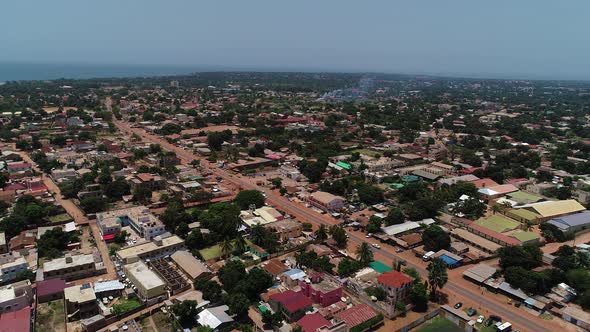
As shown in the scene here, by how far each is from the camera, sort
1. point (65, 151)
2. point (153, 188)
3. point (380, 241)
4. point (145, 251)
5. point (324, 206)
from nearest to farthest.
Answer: point (145, 251), point (380, 241), point (324, 206), point (153, 188), point (65, 151)

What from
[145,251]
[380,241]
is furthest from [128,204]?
[380,241]

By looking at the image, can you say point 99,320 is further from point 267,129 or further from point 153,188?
point 267,129

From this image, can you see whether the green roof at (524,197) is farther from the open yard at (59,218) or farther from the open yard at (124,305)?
the open yard at (59,218)

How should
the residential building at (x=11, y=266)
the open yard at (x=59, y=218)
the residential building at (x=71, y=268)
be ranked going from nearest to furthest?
the residential building at (x=11, y=266)
the residential building at (x=71, y=268)
the open yard at (x=59, y=218)

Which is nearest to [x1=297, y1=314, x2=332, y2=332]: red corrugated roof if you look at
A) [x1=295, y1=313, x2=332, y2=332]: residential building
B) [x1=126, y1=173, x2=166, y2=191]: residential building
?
[x1=295, y1=313, x2=332, y2=332]: residential building

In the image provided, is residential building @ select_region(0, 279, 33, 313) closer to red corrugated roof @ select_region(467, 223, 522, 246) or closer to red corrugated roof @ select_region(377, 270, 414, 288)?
red corrugated roof @ select_region(377, 270, 414, 288)

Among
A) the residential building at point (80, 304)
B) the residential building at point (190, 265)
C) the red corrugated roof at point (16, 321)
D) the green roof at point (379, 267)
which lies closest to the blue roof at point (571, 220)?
the green roof at point (379, 267)
